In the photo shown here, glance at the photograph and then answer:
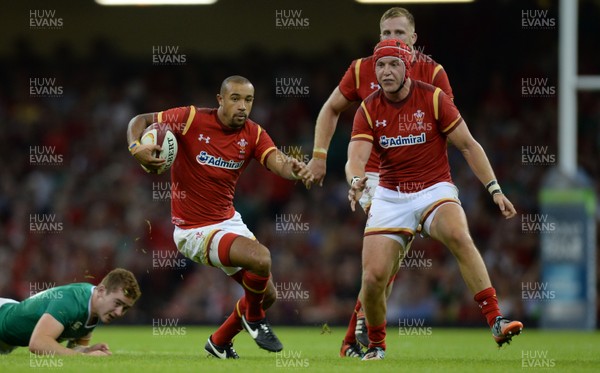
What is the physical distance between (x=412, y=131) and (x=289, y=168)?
1.00 metres

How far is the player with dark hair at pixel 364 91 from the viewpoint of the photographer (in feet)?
28.0

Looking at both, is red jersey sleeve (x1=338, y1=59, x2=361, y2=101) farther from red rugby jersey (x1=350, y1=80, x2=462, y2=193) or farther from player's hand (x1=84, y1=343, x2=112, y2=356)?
player's hand (x1=84, y1=343, x2=112, y2=356)

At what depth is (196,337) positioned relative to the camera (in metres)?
12.7

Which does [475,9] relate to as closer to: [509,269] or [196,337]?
[509,269]

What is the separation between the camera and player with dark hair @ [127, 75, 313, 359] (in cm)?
818

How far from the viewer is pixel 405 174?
791cm

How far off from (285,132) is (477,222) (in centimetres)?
353

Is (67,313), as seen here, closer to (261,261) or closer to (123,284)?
(123,284)

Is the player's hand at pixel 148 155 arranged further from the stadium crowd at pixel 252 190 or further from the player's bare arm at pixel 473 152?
the stadium crowd at pixel 252 190

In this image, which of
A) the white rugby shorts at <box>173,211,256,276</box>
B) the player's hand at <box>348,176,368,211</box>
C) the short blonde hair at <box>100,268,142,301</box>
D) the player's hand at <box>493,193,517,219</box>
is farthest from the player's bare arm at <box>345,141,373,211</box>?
the short blonde hair at <box>100,268,142,301</box>

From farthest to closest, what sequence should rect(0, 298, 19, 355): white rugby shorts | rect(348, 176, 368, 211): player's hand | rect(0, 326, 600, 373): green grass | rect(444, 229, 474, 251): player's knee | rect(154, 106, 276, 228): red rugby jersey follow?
rect(154, 106, 276, 228): red rugby jersey < rect(0, 298, 19, 355): white rugby shorts < rect(444, 229, 474, 251): player's knee < rect(348, 176, 368, 211): player's hand < rect(0, 326, 600, 373): green grass

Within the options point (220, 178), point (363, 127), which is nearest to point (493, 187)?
point (363, 127)

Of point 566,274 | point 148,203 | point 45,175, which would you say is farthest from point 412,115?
point 45,175

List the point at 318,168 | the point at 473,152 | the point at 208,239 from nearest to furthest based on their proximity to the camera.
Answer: the point at 473,152 < the point at 208,239 < the point at 318,168
